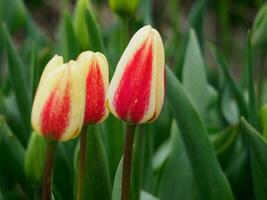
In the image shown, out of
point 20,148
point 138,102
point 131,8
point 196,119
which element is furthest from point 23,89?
point 138,102

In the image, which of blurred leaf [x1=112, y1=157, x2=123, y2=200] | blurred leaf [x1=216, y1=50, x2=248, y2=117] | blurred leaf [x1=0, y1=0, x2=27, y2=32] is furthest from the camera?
blurred leaf [x1=0, y1=0, x2=27, y2=32]

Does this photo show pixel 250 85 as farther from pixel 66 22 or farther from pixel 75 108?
pixel 75 108

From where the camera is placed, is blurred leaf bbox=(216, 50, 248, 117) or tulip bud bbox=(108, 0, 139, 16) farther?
blurred leaf bbox=(216, 50, 248, 117)

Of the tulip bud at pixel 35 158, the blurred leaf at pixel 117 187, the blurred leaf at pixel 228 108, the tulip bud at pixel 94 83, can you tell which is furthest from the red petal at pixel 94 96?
the blurred leaf at pixel 228 108

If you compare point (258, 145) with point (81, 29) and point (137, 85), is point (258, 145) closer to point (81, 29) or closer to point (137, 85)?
point (137, 85)

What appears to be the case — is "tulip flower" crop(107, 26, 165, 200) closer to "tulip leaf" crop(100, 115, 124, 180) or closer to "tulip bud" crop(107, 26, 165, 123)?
"tulip bud" crop(107, 26, 165, 123)

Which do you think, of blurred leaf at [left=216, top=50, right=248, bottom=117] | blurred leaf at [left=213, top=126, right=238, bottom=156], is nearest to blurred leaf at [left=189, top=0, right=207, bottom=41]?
blurred leaf at [left=216, top=50, right=248, bottom=117]

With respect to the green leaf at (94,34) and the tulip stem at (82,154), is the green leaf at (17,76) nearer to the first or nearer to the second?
the green leaf at (94,34)
